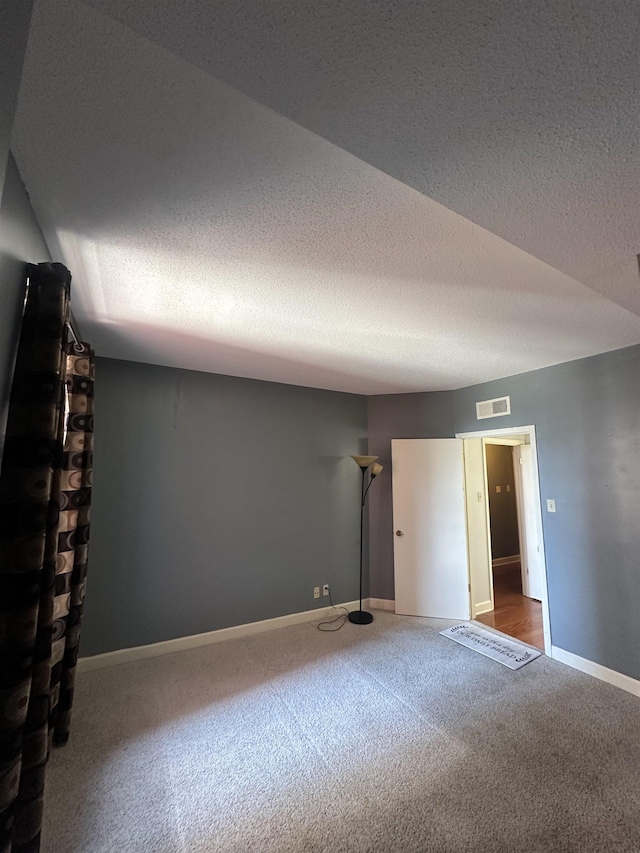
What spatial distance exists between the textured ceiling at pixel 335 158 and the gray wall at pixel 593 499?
0.89 m

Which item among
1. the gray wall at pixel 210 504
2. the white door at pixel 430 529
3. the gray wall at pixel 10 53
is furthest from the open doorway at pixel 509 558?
the gray wall at pixel 10 53

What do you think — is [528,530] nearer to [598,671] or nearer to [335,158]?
[598,671]

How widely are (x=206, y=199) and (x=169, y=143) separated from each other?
0.22 m

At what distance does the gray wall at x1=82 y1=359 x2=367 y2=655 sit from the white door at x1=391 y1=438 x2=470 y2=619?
52 centimetres

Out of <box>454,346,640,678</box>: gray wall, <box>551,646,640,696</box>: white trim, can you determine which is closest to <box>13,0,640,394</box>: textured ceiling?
<box>454,346,640,678</box>: gray wall

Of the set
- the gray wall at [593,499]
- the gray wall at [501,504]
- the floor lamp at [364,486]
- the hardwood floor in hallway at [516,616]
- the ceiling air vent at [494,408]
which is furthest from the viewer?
the gray wall at [501,504]

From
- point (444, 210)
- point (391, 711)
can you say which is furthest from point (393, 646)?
point (444, 210)

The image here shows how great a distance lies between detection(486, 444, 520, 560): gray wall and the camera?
5762mm

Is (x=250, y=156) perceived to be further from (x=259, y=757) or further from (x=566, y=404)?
(x=566, y=404)

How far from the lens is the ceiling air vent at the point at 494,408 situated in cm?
351

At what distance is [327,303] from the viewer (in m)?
2.02

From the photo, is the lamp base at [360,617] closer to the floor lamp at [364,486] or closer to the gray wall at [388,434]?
the floor lamp at [364,486]

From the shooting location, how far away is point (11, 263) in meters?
1.10

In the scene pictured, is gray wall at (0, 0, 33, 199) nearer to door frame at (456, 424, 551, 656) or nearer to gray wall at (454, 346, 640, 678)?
gray wall at (454, 346, 640, 678)
